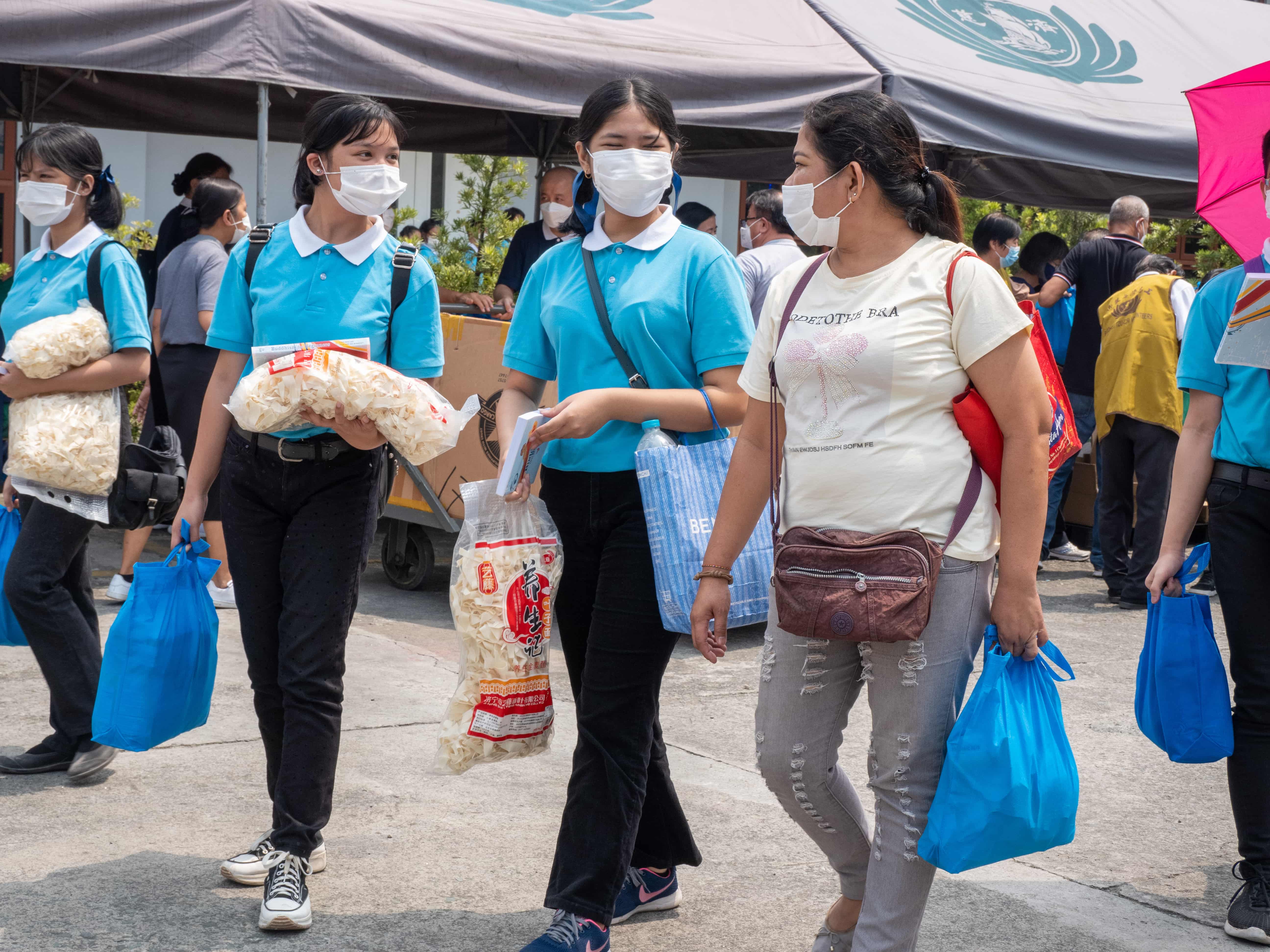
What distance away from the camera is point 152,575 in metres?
3.44

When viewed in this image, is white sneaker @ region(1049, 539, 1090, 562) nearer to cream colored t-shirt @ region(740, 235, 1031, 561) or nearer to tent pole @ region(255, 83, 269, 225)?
tent pole @ region(255, 83, 269, 225)

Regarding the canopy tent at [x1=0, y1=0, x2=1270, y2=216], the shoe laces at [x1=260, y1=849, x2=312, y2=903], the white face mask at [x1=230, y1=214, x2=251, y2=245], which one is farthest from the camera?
the white face mask at [x1=230, y1=214, x2=251, y2=245]

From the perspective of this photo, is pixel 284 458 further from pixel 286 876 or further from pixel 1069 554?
pixel 1069 554

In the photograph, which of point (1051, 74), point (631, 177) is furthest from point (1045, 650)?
point (1051, 74)

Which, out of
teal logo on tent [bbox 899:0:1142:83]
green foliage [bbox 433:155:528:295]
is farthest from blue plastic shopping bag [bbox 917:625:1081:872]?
teal logo on tent [bbox 899:0:1142:83]

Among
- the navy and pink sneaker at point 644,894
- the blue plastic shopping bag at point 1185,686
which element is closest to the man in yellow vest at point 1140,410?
the blue plastic shopping bag at point 1185,686

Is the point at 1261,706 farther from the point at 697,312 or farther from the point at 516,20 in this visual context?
the point at 516,20

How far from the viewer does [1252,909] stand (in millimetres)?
3225

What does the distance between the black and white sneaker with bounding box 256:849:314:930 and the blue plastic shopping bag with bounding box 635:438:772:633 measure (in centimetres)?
104

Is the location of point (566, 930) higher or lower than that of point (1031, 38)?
lower

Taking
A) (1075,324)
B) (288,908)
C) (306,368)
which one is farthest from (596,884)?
(1075,324)

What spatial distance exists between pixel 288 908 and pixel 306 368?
118 cm

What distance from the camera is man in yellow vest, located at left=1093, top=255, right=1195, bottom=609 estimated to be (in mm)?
7348

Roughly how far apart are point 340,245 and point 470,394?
3.29 m
